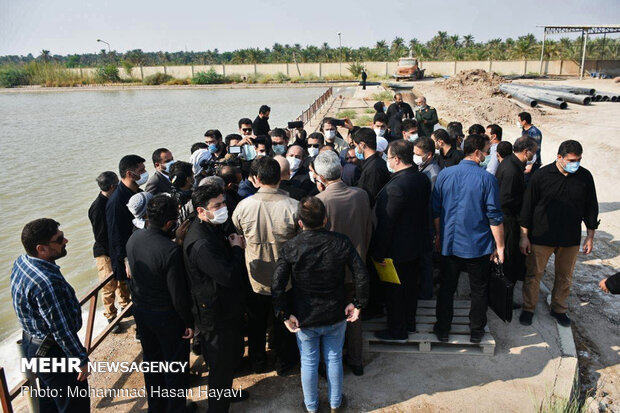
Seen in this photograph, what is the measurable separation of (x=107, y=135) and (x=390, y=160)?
22.6 meters

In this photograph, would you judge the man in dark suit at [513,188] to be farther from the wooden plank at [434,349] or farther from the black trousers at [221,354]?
the black trousers at [221,354]

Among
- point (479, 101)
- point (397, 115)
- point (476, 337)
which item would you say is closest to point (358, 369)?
point (476, 337)

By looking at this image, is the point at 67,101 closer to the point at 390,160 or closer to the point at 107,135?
the point at 107,135

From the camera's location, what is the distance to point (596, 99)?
70.1ft

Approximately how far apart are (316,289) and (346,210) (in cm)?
80

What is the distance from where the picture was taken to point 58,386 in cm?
293

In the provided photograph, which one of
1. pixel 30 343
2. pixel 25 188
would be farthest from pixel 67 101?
pixel 30 343

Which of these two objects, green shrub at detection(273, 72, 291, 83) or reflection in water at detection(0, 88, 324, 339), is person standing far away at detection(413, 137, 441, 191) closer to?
reflection in water at detection(0, 88, 324, 339)

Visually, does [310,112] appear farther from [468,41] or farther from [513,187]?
[468,41]

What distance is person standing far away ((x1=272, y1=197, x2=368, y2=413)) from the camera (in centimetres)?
299

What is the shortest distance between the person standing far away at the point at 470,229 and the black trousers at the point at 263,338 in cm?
142

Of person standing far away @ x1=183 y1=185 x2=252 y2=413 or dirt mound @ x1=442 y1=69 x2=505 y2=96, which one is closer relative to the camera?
person standing far away @ x1=183 y1=185 x2=252 y2=413

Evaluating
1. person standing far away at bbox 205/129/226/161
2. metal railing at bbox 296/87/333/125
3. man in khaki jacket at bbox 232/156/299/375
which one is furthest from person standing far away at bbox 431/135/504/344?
metal railing at bbox 296/87/333/125

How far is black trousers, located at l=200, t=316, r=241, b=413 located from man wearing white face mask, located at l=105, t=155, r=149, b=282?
1.63m
